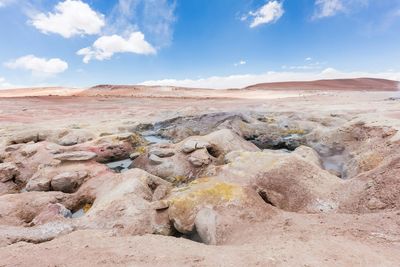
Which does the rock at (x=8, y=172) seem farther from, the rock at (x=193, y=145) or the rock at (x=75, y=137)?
the rock at (x=193, y=145)

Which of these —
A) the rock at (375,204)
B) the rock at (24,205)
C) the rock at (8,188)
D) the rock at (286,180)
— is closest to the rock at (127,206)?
the rock at (24,205)

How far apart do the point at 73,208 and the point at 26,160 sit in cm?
368

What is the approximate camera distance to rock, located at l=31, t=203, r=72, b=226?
626 centimetres

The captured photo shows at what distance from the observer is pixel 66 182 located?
326 inches

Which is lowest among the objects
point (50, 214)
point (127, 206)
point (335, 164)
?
point (335, 164)

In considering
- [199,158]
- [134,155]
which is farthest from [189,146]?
[134,155]

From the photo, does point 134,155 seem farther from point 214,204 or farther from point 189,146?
point 214,204

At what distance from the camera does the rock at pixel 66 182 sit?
8242 millimetres

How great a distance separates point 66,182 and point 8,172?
2411mm

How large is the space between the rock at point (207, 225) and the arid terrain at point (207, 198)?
2 centimetres

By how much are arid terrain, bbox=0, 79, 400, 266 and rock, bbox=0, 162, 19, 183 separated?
28 mm

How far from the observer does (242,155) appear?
8.28 meters

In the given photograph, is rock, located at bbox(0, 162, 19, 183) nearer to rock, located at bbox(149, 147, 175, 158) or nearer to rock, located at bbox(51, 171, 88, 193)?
rock, located at bbox(51, 171, 88, 193)

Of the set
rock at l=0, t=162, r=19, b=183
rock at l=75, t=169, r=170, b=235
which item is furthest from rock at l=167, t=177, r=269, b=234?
rock at l=0, t=162, r=19, b=183
